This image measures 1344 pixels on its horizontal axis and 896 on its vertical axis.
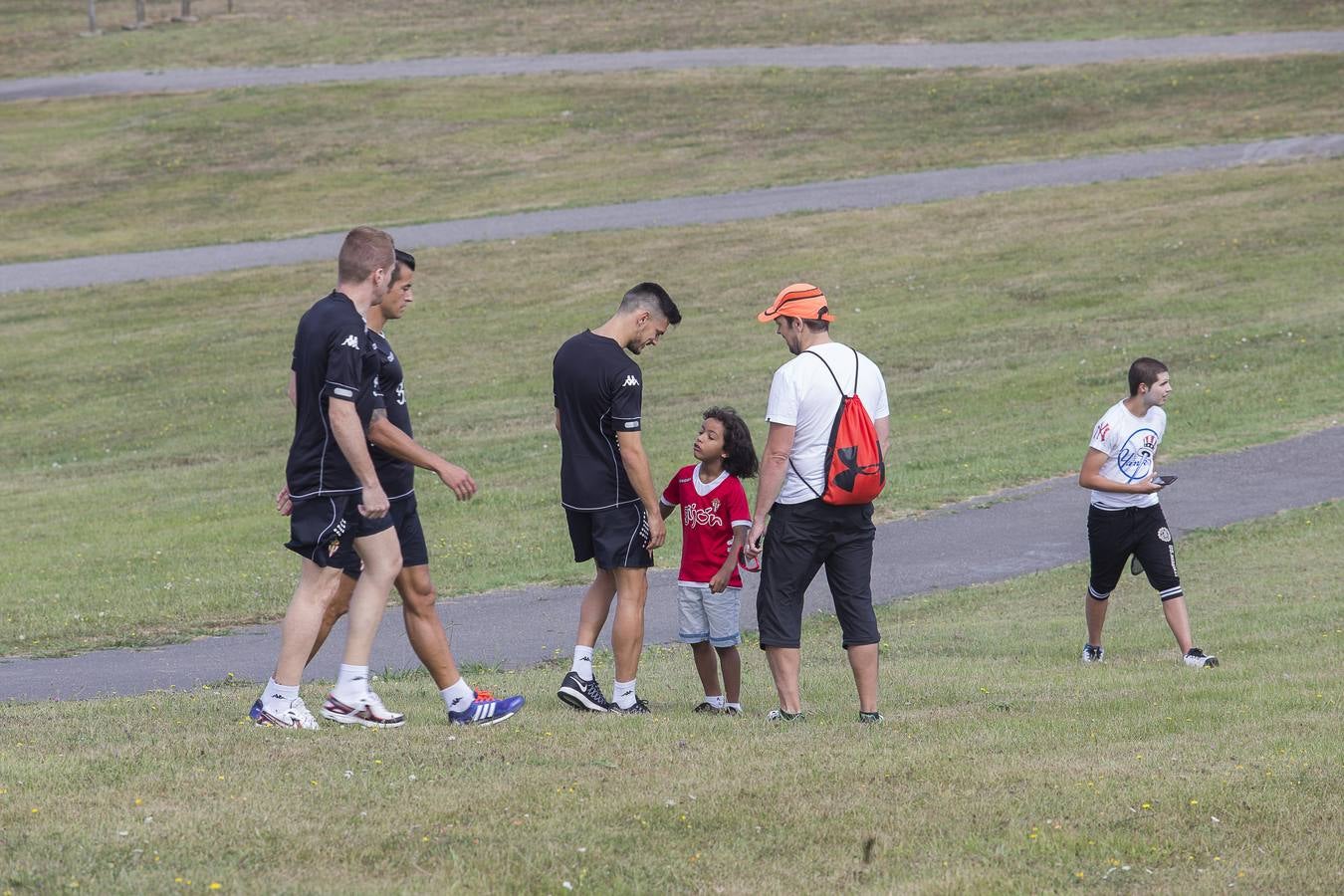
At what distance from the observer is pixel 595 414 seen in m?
7.23

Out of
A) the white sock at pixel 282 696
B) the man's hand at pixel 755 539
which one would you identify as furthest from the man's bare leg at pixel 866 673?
the white sock at pixel 282 696

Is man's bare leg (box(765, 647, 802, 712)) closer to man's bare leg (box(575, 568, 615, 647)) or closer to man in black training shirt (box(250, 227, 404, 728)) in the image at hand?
man's bare leg (box(575, 568, 615, 647))

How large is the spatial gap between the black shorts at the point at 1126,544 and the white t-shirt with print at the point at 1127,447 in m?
0.07

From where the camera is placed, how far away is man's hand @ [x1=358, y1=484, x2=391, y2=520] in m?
6.51

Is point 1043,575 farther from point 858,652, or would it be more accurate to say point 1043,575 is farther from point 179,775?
point 179,775

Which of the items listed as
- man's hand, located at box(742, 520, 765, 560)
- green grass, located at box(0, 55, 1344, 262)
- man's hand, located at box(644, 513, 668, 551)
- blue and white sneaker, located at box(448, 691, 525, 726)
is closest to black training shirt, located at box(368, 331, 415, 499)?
blue and white sneaker, located at box(448, 691, 525, 726)

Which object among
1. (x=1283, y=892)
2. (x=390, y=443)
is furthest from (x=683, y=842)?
(x=390, y=443)

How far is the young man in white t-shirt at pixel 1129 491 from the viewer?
30.8 feet

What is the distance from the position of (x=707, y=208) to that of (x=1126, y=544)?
22.8m

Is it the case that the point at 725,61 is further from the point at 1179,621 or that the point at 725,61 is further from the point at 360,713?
the point at 360,713

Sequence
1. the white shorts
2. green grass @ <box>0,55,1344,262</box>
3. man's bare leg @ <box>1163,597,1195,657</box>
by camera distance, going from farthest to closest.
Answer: green grass @ <box>0,55,1344,262</box>
man's bare leg @ <box>1163,597,1195,657</box>
the white shorts

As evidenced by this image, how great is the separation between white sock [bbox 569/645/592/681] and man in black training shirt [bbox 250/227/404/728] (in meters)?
0.95

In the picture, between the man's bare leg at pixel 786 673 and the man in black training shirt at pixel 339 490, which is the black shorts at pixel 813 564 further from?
the man in black training shirt at pixel 339 490

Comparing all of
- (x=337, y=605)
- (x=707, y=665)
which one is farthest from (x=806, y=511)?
(x=337, y=605)
